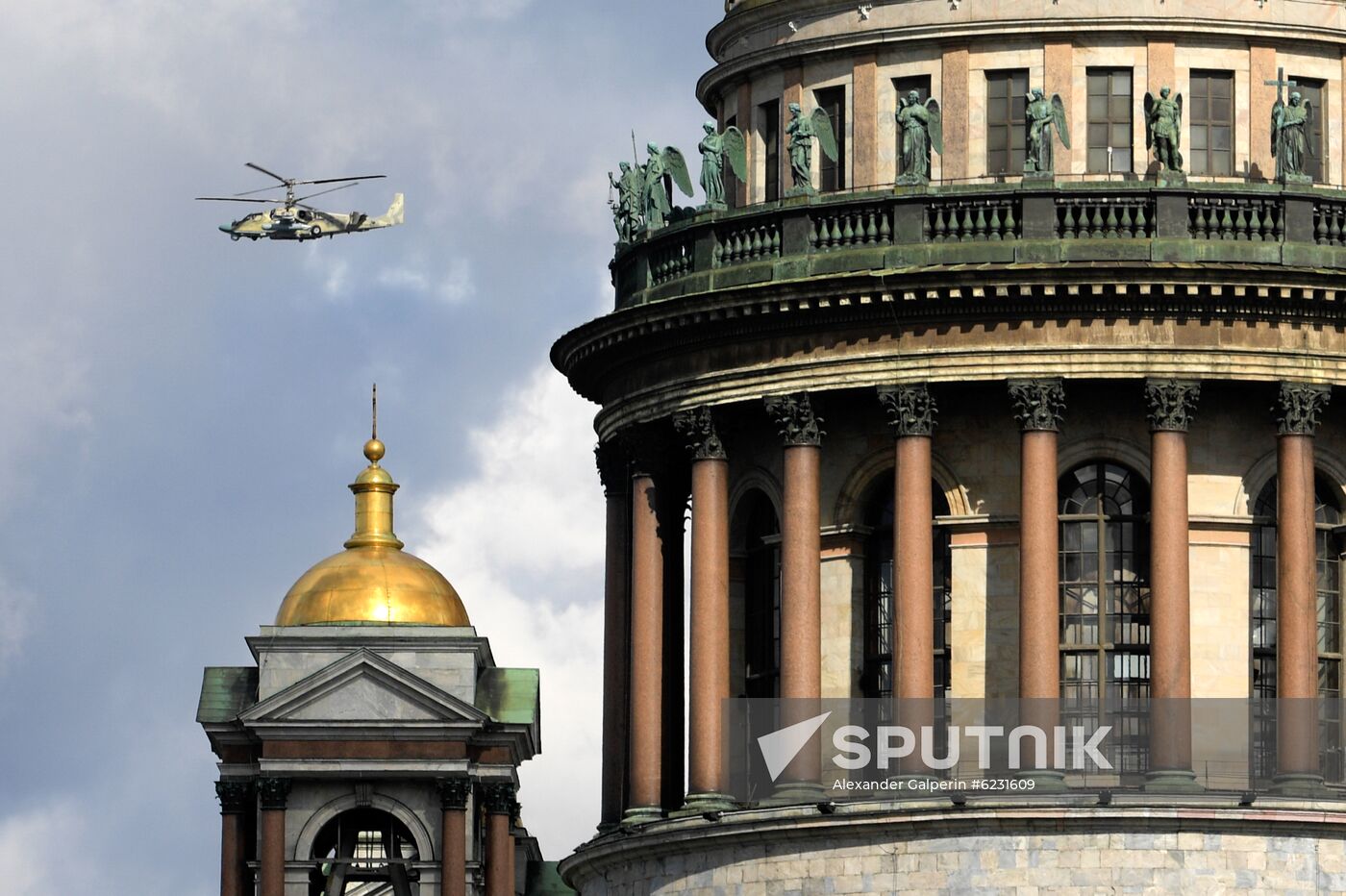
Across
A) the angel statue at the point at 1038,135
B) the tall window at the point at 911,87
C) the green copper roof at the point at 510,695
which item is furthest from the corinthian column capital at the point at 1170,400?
the green copper roof at the point at 510,695

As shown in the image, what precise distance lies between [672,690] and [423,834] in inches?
270

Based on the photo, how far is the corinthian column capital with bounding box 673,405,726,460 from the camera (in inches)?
4040

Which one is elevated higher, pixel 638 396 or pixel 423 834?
pixel 638 396

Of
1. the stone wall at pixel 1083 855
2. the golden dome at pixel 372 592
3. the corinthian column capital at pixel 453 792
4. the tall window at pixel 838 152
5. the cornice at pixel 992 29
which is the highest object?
Result: the cornice at pixel 992 29

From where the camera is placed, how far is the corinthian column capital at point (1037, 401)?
9906cm

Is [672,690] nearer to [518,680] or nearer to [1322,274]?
[518,680]

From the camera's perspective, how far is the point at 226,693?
111812 mm

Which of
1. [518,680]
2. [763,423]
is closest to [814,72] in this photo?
[763,423]

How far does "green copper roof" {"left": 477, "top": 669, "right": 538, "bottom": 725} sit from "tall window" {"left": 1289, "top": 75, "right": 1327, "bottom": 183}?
60.6 ft

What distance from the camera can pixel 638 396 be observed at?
342 feet

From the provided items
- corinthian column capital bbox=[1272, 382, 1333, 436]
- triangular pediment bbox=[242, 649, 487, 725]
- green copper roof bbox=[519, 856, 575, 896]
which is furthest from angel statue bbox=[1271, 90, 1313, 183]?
green copper roof bbox=[519, 856, 575, 896]

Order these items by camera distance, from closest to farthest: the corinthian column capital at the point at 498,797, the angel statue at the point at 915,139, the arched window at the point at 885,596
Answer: the angel statue at the point at 915,139, the arched window at the point at 885,596, the corinthian column capital at the point at 498,797

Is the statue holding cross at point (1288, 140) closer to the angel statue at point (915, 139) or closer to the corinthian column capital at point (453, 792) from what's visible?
→ the angel statue at point (915, 139)

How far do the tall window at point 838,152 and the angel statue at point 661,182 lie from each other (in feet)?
9.69
